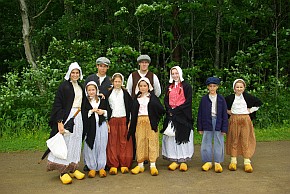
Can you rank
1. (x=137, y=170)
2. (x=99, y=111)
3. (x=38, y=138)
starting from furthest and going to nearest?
(x=38, y=138) → (x=137, y=170) → (x=99, y=111)

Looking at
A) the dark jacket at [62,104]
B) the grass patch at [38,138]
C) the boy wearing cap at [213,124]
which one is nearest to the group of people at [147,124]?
the boy wearing cap at [213,124]

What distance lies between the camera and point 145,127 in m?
6.71

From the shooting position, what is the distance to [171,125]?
6.89 metres

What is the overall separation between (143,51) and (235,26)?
12.3 feet

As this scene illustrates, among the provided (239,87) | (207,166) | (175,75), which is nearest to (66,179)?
(207,166)

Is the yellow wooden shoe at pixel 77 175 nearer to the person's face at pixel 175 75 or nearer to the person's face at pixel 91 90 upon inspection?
the person's face at pixel 91 90

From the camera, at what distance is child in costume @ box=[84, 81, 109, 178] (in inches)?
253

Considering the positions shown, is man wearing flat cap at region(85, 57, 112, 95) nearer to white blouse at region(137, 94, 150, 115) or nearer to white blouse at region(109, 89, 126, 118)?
white blouse at region(109, 89, 126, 118)

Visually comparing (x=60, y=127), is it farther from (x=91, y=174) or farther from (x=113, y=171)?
(x=113, y=171)

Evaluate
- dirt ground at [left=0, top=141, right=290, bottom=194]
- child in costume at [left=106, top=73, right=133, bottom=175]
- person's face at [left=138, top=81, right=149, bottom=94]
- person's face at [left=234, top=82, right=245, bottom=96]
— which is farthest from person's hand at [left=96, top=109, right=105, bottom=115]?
person's face at [left=234, top=82, right=245, bottom=96]

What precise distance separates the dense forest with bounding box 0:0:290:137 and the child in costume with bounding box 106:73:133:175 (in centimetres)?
393

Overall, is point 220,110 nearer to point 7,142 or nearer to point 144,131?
point 144,131

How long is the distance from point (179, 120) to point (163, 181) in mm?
1140

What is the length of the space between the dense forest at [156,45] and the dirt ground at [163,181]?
139 inches
